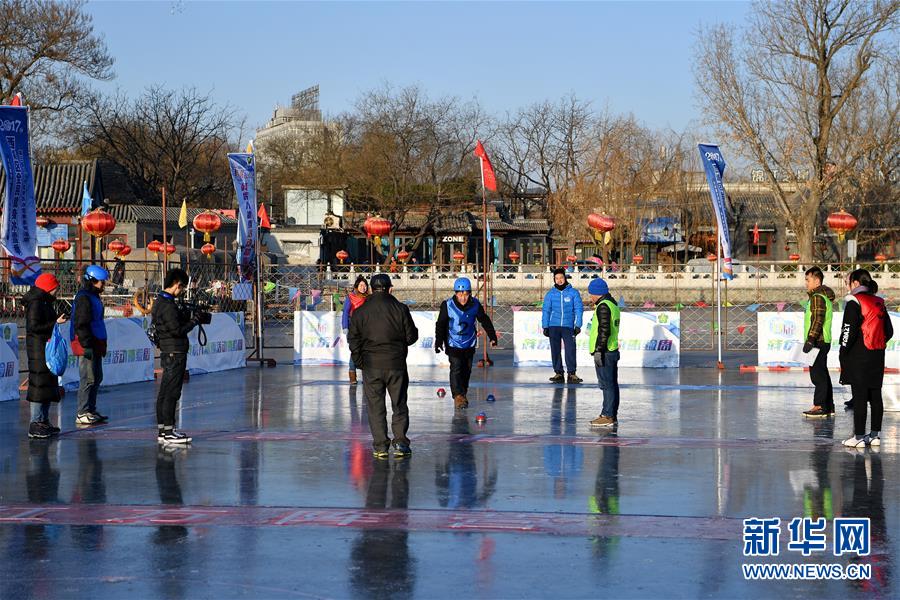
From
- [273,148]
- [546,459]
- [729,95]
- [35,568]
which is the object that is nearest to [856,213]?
[729,95]

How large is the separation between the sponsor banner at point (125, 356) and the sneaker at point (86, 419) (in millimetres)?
4155

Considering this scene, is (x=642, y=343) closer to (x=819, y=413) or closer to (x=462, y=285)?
(x=462, y=285)

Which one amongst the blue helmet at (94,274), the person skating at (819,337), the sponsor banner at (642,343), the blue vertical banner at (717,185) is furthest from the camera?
the sponsor banner at (642,343)

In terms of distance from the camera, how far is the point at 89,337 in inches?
528

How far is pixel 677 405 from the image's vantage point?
15781mm

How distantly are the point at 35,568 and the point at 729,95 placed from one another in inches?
1922

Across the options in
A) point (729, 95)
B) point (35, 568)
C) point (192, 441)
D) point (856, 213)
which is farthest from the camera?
point (856, 213)

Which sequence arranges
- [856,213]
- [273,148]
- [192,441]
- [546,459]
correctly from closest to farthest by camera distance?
[546,459]
[192,441]
[856,213]
[273,148]

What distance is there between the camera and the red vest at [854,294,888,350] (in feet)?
37.8

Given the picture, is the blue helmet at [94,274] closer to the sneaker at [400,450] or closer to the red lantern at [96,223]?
the sneaker at [400,450]

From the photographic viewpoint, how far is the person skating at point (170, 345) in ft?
39.8

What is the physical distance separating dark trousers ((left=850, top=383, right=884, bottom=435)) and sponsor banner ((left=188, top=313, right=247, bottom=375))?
12414 mm

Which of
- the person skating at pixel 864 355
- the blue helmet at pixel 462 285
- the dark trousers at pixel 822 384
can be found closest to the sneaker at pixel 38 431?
the blue helmet at pixel 462 285

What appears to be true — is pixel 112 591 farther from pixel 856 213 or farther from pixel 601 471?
pixel 856 213
